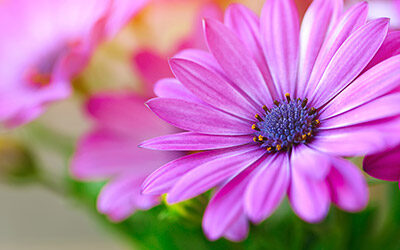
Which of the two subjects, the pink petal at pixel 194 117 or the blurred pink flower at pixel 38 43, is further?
the blurred pink flower at pixel 38 43

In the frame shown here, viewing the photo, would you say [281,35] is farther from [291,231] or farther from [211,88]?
[291,231]

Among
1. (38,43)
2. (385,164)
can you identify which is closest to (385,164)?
(385,164)

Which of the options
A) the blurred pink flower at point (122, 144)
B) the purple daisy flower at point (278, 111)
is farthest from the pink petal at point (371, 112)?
the blurred pink flower at point (122, 144)

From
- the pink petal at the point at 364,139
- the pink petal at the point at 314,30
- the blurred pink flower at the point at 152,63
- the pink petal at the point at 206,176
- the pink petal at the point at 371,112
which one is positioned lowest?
the pink petal at the point at 364,139

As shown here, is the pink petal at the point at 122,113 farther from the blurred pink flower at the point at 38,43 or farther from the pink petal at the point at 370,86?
the pink petal at the point at 370,86

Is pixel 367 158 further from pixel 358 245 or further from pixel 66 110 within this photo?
pixel 66 110

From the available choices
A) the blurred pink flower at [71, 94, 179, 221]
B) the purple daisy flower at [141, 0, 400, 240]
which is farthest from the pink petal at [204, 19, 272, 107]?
the blurred pink flower at [71, 94, 179, 221]

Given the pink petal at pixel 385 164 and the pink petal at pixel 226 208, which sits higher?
the pink petal at pixel 226 208
